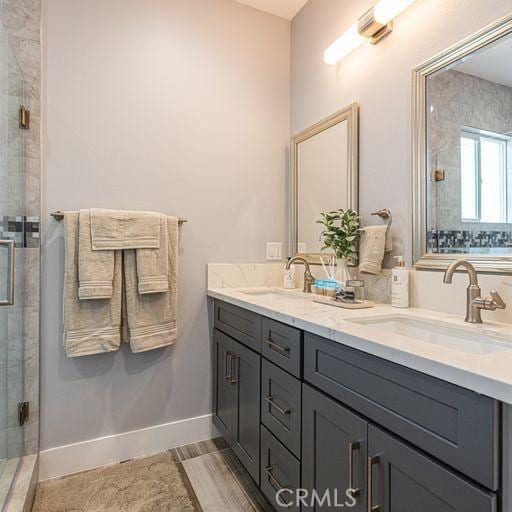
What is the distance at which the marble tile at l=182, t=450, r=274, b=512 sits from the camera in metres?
1.41

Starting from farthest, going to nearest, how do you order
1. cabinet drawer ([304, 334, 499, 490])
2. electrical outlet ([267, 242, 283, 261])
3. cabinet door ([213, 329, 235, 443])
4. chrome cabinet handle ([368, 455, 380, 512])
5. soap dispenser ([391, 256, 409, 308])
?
electrical outlet ([267, 242, 283, 261]), cabinet door ([213, 329, 235, 443]), soap dispenser ([391, 256, 409, 308]), chrome cabinet handle ([368, 455, 380, 512]), cabinet drawer ([304, 334, 499, 490])

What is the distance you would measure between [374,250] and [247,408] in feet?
2.91

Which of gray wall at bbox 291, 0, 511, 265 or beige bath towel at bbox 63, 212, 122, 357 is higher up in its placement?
gray wall at bbox 291, 0, 511, 265

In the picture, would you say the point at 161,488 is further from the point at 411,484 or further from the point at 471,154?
the point at 471,154

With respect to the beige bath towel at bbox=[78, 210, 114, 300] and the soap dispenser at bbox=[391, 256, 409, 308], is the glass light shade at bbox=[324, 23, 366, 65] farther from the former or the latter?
the beige bath towel at bbox=[78, 210, 114, 300]

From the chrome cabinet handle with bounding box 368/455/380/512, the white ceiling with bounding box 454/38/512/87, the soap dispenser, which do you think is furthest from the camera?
the soap dispenser

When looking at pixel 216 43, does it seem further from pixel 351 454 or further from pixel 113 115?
pixel 351 454

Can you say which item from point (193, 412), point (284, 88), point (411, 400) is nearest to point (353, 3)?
point (284, 88)

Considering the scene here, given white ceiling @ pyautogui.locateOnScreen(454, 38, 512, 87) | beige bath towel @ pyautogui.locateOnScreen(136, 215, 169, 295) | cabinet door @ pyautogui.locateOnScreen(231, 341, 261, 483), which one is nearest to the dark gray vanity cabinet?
cabinet door @ pyautogui.locateOnScreen(231, 341, 261, 483)

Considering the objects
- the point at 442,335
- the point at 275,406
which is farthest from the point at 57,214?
the point at 442,335

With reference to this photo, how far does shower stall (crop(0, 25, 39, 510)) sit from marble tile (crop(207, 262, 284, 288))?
2.87 feet

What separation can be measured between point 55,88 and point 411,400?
1927mm

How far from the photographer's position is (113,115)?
5.66 feet

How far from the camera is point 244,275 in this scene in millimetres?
2037
